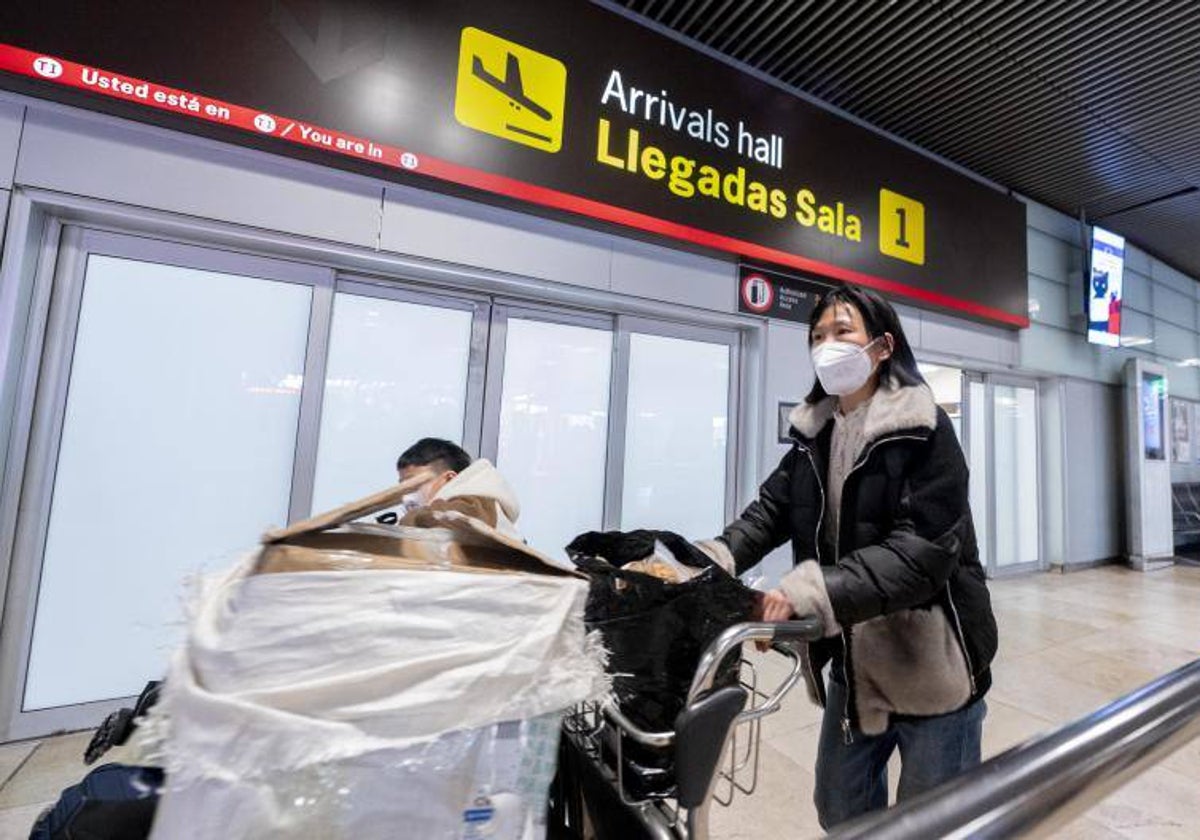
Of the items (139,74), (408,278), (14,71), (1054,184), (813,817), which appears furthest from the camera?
(1054,184)

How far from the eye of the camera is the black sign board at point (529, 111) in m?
2.36

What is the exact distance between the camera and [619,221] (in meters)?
3.38

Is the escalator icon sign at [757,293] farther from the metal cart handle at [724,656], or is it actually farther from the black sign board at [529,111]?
the metal cart handle at [724,656]

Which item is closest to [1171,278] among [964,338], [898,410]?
[964,338]

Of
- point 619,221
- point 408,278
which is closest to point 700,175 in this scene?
point 619,221

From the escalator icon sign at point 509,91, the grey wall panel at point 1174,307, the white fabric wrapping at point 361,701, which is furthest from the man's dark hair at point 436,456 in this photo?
the grey wall panel at point 1174,307

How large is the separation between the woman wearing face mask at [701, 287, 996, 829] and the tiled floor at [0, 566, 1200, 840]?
0.82 ft

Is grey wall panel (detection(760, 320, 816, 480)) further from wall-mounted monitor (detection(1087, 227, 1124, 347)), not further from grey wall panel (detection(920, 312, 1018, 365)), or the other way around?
wall-mounted monitor (detection(1087, 227, 1124, 347))

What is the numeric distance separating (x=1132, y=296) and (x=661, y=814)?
9893 millimetres

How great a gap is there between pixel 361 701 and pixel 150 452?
→ 9.15 ft

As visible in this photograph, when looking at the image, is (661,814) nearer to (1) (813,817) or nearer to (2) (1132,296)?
(1) (813,817)

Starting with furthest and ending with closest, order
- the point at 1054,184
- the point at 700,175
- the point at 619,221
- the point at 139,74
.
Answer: the point at 1054,184 < the point at 700,175 < the point at 619,221 < the point at 139,74

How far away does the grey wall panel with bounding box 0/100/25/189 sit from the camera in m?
2.22

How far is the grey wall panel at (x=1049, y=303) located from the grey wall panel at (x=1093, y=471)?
775mm
